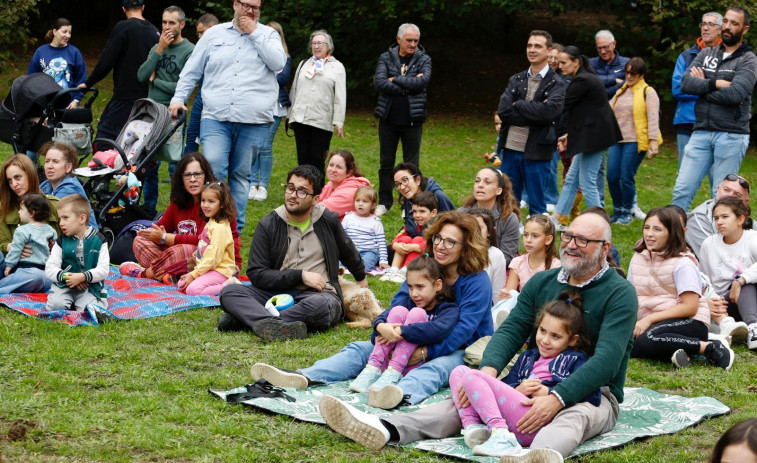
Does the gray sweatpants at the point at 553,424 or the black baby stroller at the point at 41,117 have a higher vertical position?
the black baby stroller at the point at 41,117

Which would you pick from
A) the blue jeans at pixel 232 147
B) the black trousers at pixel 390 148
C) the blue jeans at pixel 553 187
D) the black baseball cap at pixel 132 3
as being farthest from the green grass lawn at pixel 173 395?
the black baseball cap at pixel 132 3

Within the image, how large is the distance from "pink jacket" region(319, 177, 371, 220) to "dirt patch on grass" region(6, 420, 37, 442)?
16.7 feet

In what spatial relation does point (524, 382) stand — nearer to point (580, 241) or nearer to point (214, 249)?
point (580, 241)

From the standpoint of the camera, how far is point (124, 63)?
34.9 feet

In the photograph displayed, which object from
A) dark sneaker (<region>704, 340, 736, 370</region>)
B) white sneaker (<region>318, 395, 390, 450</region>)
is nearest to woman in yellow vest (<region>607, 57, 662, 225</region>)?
dark sneaker (<region>704, 340, 736, 370</region>)

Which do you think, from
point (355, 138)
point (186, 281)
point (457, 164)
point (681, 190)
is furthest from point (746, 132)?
point (355, 138)

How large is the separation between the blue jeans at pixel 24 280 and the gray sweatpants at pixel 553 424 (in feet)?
12.7

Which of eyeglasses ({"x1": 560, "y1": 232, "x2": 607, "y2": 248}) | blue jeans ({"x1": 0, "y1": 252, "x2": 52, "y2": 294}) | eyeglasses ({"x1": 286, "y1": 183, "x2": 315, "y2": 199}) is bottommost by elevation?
blue jeans ({"x1": 0, "y1": 252, "x2": 52, "y2": 294})

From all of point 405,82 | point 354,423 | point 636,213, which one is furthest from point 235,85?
point 636,213

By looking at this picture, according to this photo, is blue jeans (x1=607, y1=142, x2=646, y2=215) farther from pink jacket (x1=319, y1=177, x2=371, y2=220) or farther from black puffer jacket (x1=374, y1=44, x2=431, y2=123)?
pink jacket (x1=319, y1=177, x2=371, y2=220)

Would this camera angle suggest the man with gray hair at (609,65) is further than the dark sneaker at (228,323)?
Yes

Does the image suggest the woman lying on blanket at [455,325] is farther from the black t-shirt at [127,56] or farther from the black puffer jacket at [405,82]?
the black t-shirt at [127,56]

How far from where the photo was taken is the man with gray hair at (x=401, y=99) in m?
11.1

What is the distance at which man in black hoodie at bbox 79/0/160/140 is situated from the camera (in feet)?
34.6
